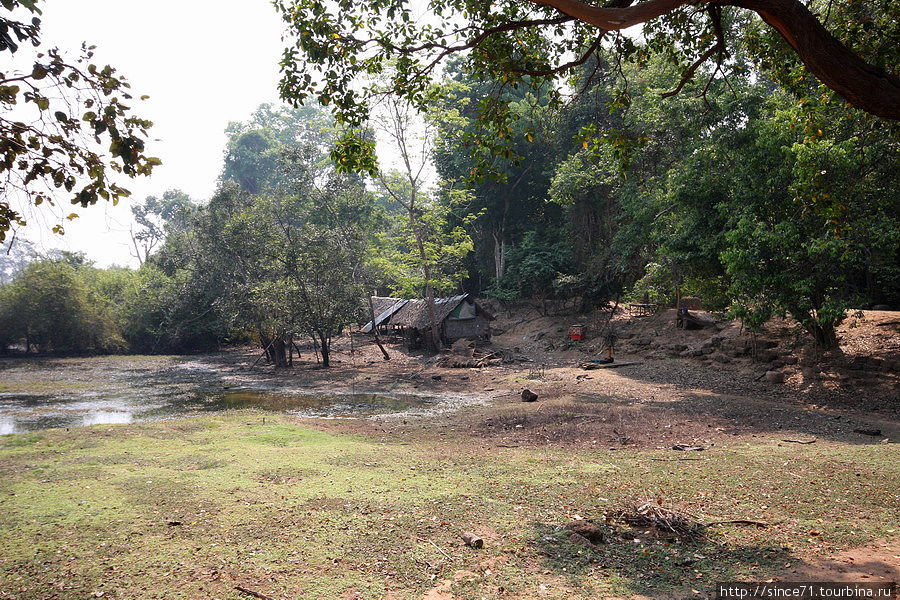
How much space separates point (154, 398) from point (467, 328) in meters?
16.4

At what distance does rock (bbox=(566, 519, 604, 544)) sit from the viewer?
5.24 metres

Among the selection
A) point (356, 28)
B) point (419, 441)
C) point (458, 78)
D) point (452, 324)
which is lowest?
point (419, 441)

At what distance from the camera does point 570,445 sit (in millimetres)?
10500

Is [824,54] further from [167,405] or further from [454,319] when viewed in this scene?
[454,319]

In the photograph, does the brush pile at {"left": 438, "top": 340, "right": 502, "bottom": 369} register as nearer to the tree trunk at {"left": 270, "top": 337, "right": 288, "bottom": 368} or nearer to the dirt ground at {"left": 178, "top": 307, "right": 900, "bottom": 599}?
the dirt ground at {"left": 178, "top": 307, "right": 900, "bottom": 599}

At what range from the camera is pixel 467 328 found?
31.6m

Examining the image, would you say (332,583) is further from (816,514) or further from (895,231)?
(895,231)

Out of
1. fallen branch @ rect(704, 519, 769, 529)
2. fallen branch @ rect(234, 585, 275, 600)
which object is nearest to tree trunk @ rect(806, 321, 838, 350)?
fallen branch @ rect(704, 519, 769, 529)

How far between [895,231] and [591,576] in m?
11.9

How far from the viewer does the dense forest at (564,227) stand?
12.3 metres

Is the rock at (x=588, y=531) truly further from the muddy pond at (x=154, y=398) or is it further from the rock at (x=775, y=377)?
the rock at (x=775, y=377)

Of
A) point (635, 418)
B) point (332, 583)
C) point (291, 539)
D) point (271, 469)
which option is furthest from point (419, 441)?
point (332, 583)

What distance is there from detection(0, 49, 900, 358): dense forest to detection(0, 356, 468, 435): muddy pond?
4873 mm

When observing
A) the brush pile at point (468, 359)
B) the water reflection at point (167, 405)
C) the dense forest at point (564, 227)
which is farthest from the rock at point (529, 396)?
the brush pile at point (468, 359)
